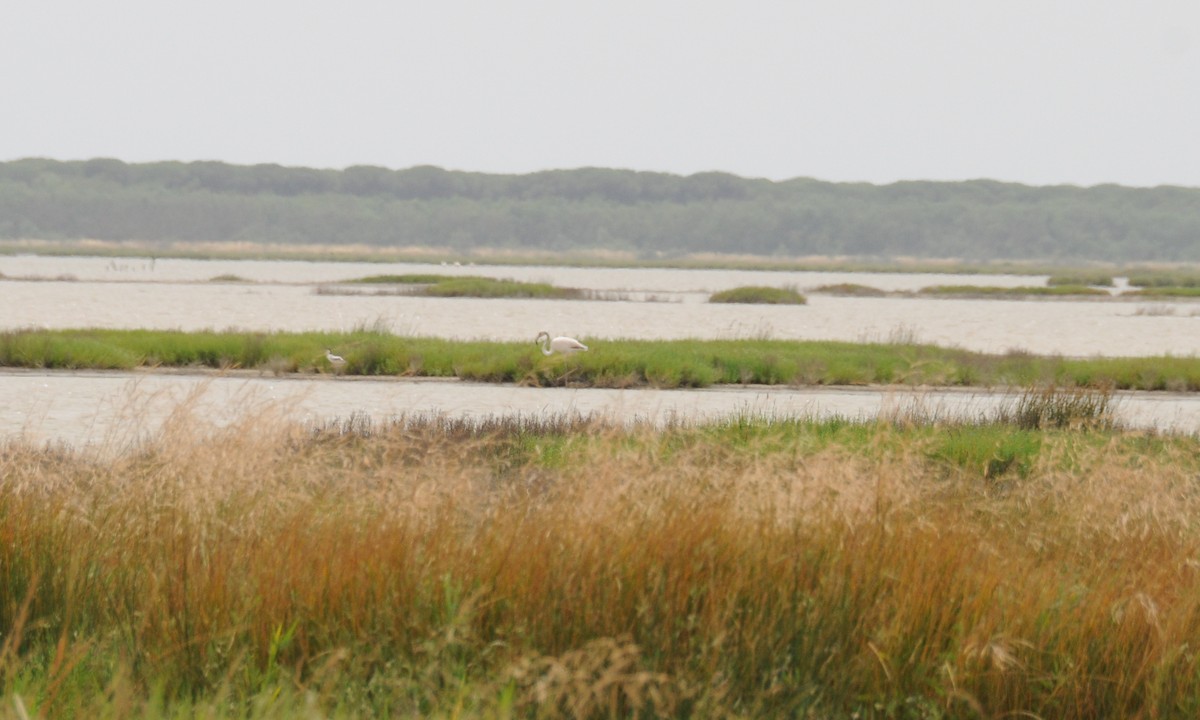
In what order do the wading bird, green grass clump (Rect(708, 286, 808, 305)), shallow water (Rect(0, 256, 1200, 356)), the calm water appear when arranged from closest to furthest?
the calm water
the wading bird
shallow water (Rect(0, 256, 1200, 356))
green grass clump (Rect(708, 286, 808, 305))

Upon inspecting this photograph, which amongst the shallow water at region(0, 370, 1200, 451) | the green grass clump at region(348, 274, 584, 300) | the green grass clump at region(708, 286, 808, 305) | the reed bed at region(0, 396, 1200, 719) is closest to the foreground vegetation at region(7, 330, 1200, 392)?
the shallow water at region(0, 370, 1200, 451)

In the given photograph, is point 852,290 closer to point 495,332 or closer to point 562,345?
point 495,332

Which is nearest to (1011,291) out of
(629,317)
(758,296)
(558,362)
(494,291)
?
(758,296)

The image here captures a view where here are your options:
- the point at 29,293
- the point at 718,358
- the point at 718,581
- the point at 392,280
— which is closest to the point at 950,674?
the point at 718,581

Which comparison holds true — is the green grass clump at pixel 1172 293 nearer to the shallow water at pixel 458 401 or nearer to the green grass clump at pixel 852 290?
the green grass clump at pixel 852 290

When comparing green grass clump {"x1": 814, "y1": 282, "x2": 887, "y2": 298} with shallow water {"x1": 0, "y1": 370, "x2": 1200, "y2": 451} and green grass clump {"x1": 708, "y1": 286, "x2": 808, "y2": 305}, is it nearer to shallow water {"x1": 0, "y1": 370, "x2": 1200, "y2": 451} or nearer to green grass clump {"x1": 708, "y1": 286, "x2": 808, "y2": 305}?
green grass clump {"x1": 708, "y1": 286, "x2": 808, "y2": 305}

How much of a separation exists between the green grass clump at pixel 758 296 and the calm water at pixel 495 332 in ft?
3.84

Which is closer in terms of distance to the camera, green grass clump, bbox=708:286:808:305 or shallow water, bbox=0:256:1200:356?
shallow water, bbox=0:256:1200:356

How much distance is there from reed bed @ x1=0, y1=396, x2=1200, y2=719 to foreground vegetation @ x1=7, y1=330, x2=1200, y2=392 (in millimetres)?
16410

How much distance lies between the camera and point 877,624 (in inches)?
258

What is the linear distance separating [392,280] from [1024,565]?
265ft

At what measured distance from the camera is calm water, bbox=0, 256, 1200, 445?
1758cm

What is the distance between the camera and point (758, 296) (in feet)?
232

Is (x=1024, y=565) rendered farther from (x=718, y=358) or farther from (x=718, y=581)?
(x=718, y=358)
